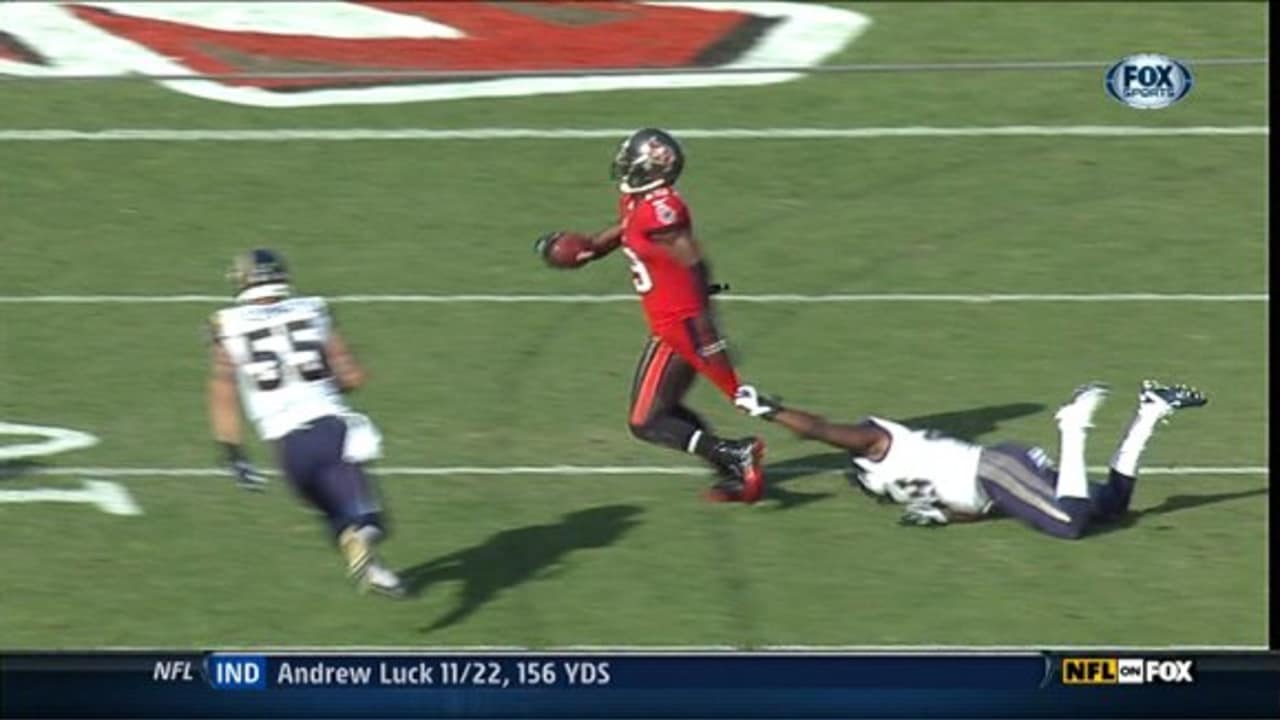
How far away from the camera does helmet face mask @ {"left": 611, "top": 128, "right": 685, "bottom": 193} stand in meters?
14.8

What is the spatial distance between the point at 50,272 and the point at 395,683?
7.84 m

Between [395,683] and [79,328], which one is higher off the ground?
[79,328]

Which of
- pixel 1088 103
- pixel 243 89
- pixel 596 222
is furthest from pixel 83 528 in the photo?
pixel 1088 103

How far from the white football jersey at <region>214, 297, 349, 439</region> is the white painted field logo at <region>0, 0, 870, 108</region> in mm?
7374

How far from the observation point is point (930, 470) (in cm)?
1461

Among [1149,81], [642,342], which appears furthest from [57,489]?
[1149,81]

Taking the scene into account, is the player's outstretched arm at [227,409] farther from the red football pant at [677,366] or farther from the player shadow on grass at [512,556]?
the red football pant at [677,366]

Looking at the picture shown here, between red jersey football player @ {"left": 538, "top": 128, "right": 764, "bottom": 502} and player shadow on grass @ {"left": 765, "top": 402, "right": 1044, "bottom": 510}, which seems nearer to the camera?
red jersey football player @ {"left": 538, "top": 128, "right": 764, "bottom": 502}

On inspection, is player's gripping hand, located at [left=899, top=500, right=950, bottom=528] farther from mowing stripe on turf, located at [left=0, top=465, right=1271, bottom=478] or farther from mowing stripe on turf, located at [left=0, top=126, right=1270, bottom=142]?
mowing stripe on turf, located at [left=0, top=126, right=1270, bottom=142]

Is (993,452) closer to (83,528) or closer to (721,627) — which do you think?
(721,627)

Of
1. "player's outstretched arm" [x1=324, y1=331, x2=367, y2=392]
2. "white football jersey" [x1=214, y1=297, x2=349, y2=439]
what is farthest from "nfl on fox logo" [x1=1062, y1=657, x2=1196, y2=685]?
"white football jersey" [x1=214, y1=297, x2=349, y2=439]

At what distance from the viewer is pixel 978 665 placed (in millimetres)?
11016

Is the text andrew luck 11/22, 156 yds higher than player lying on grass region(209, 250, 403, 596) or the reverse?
the reverse

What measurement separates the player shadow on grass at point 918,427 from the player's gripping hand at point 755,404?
29.4 inches
